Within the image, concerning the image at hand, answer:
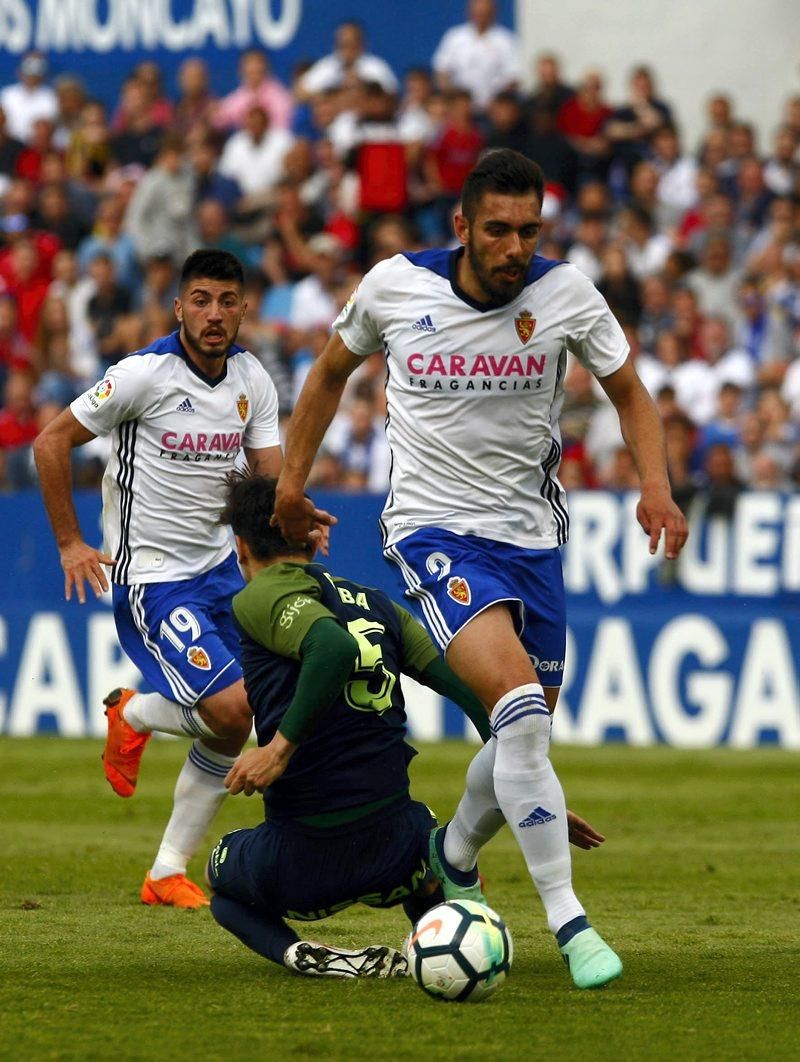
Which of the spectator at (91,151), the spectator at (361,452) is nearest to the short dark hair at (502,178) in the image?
the spectator at (361,452)

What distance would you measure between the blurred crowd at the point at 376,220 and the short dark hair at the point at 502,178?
28.1ft

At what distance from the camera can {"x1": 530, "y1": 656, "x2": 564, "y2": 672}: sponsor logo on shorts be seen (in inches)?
262

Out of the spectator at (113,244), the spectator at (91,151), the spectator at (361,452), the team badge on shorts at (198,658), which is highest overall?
the spectator at (91,151)

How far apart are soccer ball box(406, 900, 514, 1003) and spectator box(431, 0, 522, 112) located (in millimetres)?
15170

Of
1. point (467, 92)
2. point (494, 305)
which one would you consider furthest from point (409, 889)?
point (467, 92)

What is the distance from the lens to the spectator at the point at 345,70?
2030 centimetres

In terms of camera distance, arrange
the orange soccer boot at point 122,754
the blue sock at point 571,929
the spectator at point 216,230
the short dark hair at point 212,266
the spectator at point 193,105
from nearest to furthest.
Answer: the blue sock at point 571,929
the short dark hair at point 212,266
the orange soccer boot at point 122,754
the spectator at point 216,230
the spectator at point 193,105

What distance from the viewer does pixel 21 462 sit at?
16.4m

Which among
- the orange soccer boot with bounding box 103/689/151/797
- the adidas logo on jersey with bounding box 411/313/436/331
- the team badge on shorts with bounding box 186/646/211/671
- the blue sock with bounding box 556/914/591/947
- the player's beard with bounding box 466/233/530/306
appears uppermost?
the player's beard with bounding box 466/233/530/306

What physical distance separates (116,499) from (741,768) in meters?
6.36

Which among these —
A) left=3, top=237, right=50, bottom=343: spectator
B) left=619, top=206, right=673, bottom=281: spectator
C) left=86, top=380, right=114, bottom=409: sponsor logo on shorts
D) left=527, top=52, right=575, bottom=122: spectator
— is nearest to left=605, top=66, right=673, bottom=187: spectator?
left=527, top=52, right=575, bottom=122: spectator

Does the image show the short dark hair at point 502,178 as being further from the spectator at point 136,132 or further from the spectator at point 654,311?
the spectator at point 136,132

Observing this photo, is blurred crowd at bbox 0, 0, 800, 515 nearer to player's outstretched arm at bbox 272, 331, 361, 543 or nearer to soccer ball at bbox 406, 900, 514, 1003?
player's outstretched arm at bbox 272, 331, 361, 543

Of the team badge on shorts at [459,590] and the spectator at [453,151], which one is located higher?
the spectator at [453,151]
